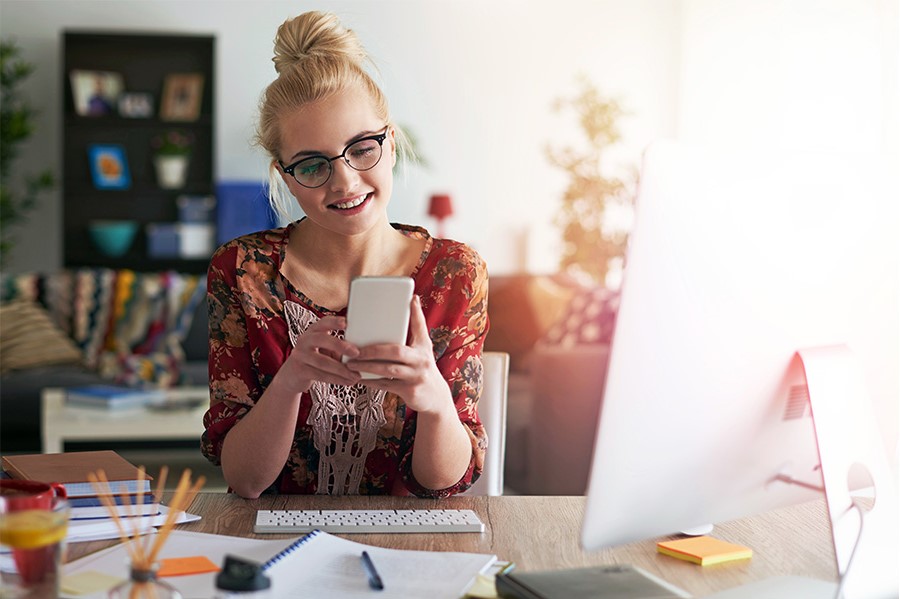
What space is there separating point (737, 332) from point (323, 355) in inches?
19.0

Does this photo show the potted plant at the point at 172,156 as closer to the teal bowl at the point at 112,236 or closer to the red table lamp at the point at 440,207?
the teal bowl at the point at 112,236

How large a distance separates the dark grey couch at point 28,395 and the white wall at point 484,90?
176cm

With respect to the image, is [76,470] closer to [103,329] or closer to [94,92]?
[103,329]

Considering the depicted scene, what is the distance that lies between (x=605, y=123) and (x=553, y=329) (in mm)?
2399

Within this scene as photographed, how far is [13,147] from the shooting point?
5.78 m

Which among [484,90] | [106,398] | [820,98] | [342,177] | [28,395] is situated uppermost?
[484,90]

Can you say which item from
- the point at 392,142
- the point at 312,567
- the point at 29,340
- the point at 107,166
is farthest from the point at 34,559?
the point at 107,166

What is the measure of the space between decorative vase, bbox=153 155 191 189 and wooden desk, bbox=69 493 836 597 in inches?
185

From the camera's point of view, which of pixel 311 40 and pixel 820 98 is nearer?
pixel 311 40

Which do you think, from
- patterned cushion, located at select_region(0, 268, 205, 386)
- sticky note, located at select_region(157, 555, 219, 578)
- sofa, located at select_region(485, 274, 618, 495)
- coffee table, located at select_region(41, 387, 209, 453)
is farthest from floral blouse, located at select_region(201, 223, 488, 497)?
patterned cushion, located at select_region(0, 268, 205, 386)

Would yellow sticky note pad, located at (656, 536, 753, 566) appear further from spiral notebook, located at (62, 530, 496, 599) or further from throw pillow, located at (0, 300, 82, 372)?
throw pillow, located at (0, 300, 82, 372)

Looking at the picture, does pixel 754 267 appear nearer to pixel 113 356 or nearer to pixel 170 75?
pixel 113 356

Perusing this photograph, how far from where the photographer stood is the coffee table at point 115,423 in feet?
11.0

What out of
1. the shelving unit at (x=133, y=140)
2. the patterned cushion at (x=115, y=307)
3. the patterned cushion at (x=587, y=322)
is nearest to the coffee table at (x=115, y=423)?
the patterned cushion at (x=115, y=307)
